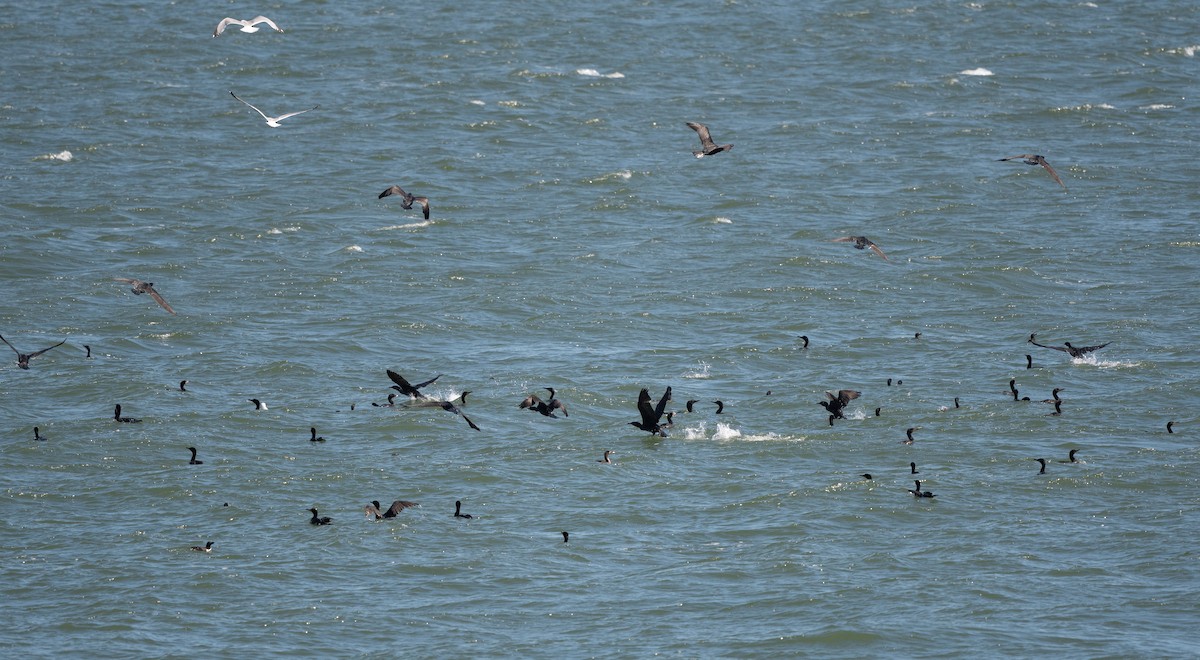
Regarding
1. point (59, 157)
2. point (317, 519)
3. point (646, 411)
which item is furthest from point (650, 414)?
point (59, 157)

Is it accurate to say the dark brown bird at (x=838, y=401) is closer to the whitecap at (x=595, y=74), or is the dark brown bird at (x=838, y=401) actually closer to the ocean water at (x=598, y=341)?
the ocean water at (x=598, y=341)

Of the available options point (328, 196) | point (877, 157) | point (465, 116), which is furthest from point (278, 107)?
point (877, 157)

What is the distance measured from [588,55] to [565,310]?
35338 mm

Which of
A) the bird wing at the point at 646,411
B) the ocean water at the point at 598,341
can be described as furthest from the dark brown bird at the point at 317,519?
the bird wing at the point at 646,411

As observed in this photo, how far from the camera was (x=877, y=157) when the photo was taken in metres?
59.8

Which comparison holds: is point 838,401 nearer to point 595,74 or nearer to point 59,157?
point 59,157

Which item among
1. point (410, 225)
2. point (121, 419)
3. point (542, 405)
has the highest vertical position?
point (542, 405)

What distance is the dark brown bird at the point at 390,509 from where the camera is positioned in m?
28.2

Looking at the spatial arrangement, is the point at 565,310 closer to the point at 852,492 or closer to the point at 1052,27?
the point at 852,492

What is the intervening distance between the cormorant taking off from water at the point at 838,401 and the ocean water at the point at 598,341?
1.62 feet

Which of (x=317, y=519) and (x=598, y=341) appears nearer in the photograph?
(x=317, y=519)

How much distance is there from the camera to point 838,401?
108ft

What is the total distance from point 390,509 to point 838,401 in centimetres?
975

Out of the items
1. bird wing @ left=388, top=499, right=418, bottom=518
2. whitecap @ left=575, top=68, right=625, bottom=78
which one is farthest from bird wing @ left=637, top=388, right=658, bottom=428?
whitecap @ left=575, top=68, right=625, bottom=78
